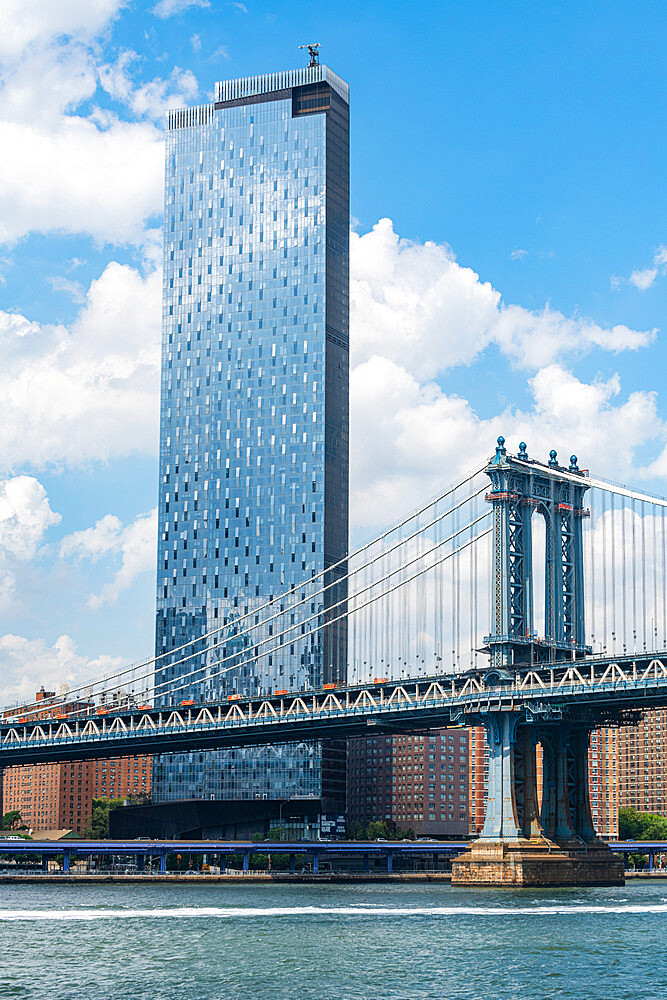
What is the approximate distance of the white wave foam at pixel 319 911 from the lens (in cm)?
8650

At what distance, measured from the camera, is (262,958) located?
64188 millimetres

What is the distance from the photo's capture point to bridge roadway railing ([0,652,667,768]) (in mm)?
108500

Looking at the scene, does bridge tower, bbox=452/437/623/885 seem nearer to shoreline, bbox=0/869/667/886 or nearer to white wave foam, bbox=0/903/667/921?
white wave foam, bbox=0/903/667/921

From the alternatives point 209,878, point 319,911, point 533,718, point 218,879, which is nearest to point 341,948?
point 319,911

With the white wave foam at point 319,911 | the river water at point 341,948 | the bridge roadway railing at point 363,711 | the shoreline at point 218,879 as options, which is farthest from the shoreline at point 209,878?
the white wave foam at point 319,911

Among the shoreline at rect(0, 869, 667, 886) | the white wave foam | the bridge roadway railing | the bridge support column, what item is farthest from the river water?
the shoreline at rect(0, 869, 667, 886)

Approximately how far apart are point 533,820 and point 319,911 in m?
27.9

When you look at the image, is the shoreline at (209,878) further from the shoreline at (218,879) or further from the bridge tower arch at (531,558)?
the bridge tower arch at (531,558)

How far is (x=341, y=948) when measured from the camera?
6806 cm

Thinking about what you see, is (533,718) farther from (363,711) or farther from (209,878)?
(209,878)

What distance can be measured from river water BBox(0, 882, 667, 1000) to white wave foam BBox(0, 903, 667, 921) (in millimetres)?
130

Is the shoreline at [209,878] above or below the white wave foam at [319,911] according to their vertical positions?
below

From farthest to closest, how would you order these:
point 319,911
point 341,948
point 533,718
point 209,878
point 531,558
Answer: point 209,878, point 531,558, point 533,718, point 319,911, point 341,948

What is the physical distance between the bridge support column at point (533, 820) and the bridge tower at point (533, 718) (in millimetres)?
84
